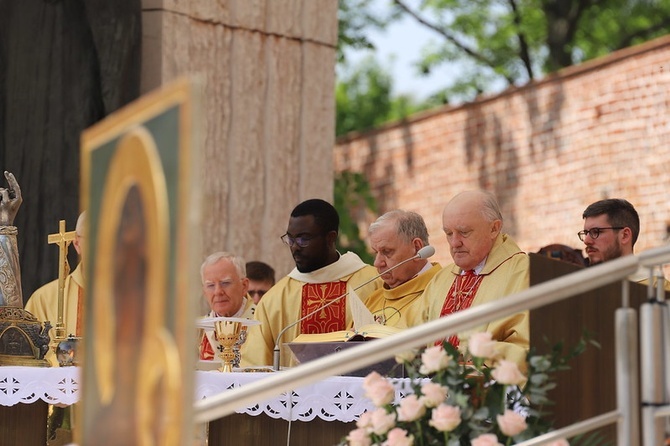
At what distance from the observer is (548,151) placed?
1441 cm

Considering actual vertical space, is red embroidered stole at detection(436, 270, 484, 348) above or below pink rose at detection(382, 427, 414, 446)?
above

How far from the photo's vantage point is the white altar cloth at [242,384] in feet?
19.6

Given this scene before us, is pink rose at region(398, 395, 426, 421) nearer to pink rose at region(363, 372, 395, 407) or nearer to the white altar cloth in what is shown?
pink rose at region(363, 372, 395, 407)

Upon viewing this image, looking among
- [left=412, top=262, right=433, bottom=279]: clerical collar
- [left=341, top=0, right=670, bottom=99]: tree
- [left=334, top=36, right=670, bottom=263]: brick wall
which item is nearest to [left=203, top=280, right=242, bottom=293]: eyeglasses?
[left=412, top=262, right=433, bottom=279]: clerical collar

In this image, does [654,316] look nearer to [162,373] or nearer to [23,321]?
[162,373]

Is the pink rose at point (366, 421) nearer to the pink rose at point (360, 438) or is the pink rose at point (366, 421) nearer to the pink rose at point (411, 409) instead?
the pink rose at point (360, 438)

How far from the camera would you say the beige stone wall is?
34.1ft

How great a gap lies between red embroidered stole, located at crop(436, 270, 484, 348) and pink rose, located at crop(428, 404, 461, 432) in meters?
2.81

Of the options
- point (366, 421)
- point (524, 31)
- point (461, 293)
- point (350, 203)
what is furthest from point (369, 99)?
point (366, 421)

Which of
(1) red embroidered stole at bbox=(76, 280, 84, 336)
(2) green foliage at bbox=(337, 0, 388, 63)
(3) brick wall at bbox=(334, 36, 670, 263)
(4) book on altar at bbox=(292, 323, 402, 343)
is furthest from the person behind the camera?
(2) green foliage at bbox=(337, 0, 388, 63)

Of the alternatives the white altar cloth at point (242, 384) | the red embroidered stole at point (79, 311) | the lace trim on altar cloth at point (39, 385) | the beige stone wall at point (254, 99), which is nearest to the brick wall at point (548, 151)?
the beige stone wall at point (254, 99)

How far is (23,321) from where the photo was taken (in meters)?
6.93

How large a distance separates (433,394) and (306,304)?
154 inches

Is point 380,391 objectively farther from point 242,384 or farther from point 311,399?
point 242,384
